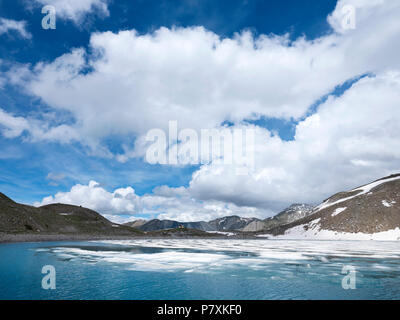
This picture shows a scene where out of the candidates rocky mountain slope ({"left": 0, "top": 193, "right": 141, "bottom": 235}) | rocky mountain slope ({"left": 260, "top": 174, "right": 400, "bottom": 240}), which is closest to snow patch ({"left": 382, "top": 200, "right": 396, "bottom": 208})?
rocky mountain slope ({"left": 260, "top": 174, "right": 400, "bottom": 240})

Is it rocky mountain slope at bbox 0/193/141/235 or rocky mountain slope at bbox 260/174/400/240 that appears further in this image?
rocky mountain slope at bbox 260/174/400/240

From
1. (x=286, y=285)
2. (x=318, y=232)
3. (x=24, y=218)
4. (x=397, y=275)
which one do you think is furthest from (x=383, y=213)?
(x=24, y=218)

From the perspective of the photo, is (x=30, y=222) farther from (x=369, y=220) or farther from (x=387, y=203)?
Result: (x=387, y=203)

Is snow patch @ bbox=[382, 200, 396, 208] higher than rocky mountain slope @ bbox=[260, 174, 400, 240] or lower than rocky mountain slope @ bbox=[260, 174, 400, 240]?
higher

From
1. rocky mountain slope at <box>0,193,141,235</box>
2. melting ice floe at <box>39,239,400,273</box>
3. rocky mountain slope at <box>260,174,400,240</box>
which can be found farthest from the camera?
rocky mountain slope at <box>260,174,400,240</box>

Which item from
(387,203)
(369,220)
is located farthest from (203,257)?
(387,203)

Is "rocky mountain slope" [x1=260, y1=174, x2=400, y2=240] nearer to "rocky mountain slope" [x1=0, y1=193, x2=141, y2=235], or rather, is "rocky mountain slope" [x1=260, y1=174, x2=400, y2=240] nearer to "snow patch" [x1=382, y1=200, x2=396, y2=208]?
"snow patch" [x1=382, y1=200, x2=396, y2=208]

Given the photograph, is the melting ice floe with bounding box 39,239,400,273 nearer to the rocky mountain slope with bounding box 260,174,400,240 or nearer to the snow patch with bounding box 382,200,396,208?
the rocky mountain slope with bounding box 260,174,400,240

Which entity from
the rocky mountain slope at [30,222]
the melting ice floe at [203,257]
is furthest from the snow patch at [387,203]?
the rocky mountain slope at [30,222]

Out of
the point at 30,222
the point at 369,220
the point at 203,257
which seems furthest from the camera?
the point at 369,220

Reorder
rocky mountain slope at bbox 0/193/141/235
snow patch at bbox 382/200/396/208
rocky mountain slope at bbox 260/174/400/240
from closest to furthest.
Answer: rocky mountain slope at bbox 0/193/141/235, rocky mountain slope at bbox 260/174/400/240, snow patch at bbox 382/200/396/208

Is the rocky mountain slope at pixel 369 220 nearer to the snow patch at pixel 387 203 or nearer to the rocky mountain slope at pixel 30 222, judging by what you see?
the snow patch at pixel 387 203
